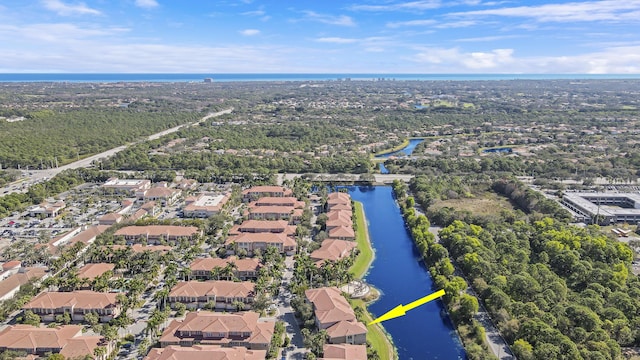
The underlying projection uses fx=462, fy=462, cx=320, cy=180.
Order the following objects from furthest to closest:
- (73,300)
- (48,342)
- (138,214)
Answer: (138,214) → (73,300) → (48,342)

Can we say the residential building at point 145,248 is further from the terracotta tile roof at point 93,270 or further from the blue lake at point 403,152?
the blue lake at point 403,152

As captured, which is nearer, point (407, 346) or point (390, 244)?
point (407, 346)

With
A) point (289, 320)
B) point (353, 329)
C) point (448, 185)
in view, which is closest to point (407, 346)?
point (353, 329)

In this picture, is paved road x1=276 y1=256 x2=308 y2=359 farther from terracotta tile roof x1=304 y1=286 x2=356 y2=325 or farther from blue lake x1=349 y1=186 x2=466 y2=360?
blue lake x1=349 y1=186 x2=466 y2=360

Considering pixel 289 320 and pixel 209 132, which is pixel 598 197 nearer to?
pixel 289 320

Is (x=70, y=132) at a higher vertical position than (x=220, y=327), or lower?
higher

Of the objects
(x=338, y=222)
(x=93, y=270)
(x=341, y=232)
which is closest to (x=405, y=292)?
(x=341, y=232)

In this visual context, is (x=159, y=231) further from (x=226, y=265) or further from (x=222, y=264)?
(x=226, y=265)

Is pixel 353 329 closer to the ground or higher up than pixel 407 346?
higher up
